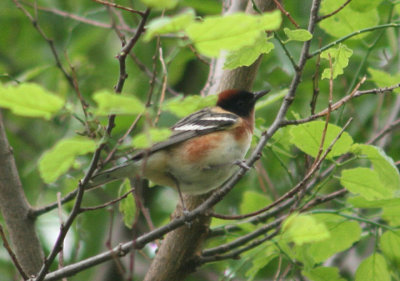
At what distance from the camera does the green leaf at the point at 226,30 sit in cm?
214

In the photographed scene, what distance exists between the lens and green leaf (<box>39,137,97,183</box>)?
7.96 ft

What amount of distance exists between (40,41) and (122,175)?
4.26 metres

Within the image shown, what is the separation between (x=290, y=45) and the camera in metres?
6.03

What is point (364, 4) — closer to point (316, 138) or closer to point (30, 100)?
point (316, 138)

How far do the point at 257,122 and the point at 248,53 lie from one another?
4.91ft

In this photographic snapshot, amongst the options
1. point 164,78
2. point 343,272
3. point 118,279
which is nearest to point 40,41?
point 118,279

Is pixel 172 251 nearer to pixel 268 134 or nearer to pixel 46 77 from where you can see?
pixel 268 134

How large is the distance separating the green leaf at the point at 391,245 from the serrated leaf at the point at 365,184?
1.21 feet

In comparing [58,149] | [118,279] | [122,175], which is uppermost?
[58,149]

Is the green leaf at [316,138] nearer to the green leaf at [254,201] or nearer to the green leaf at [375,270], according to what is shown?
the green leaf at [375,270]

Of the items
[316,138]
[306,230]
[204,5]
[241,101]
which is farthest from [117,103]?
[204,5]

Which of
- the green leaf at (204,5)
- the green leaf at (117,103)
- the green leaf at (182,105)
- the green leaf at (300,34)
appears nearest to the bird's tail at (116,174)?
the green leaf at (300,34)

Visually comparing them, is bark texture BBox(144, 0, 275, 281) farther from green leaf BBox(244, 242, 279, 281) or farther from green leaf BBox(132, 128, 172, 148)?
green leaf BBox(132, 128, 172, 148)

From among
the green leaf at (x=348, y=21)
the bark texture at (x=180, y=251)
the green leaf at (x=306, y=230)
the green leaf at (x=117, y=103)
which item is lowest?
the bark texture at (x=180, y=251)
